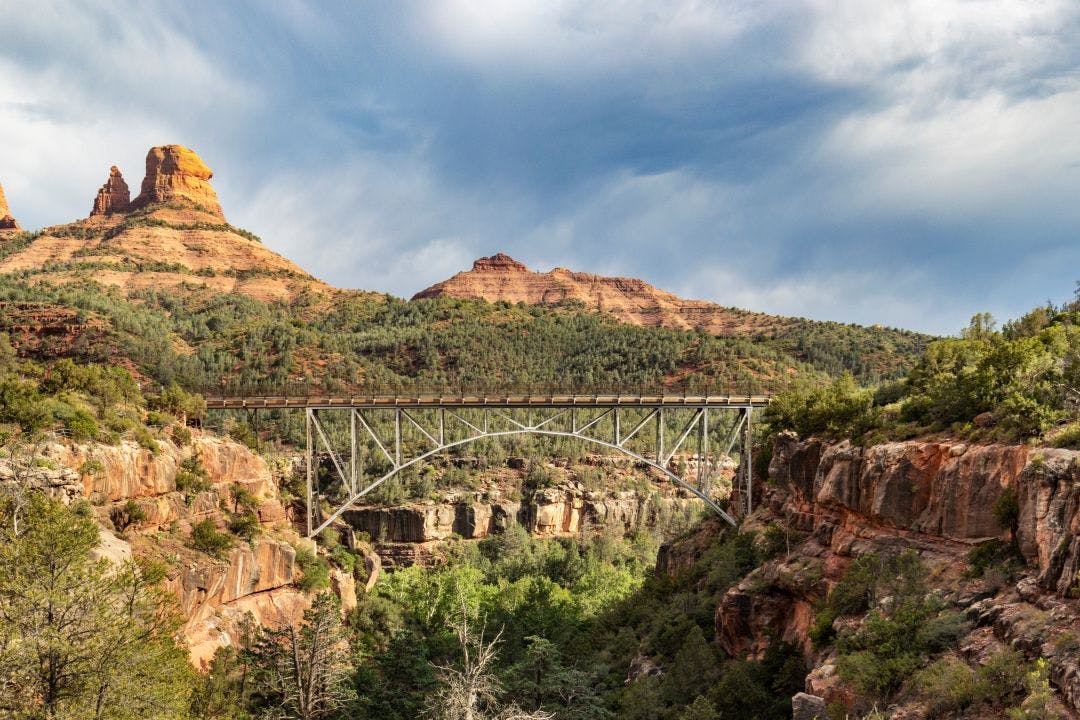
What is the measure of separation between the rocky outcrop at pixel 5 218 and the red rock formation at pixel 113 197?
1696 cm

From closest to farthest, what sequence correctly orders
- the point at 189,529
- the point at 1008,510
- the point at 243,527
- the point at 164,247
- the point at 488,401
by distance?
the point at 1008,510
the point at 189,529
the point at 243,527
the point at 488,401
the point at 164,247

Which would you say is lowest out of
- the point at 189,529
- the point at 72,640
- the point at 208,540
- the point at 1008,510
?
the point at 72,640

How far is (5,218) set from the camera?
156 m

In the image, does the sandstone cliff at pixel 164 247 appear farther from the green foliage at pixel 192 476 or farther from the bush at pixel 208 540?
the bush at pixel 208 540

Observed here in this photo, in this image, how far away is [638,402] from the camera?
124 feet

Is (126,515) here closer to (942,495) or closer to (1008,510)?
(942,495)

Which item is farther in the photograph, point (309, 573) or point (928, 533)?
point (309, 573)

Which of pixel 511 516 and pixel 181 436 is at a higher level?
pixel 181 436

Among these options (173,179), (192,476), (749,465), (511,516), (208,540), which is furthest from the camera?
(173,179)

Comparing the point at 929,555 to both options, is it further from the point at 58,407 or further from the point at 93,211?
the point at 93,211

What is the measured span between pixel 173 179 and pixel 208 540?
143 metres

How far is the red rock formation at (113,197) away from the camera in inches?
6078

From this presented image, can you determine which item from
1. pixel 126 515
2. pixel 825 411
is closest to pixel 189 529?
pixel 126 515

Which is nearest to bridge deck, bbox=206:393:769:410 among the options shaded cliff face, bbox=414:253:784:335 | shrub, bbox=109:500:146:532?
shrub, bbox=109:500:146:532
